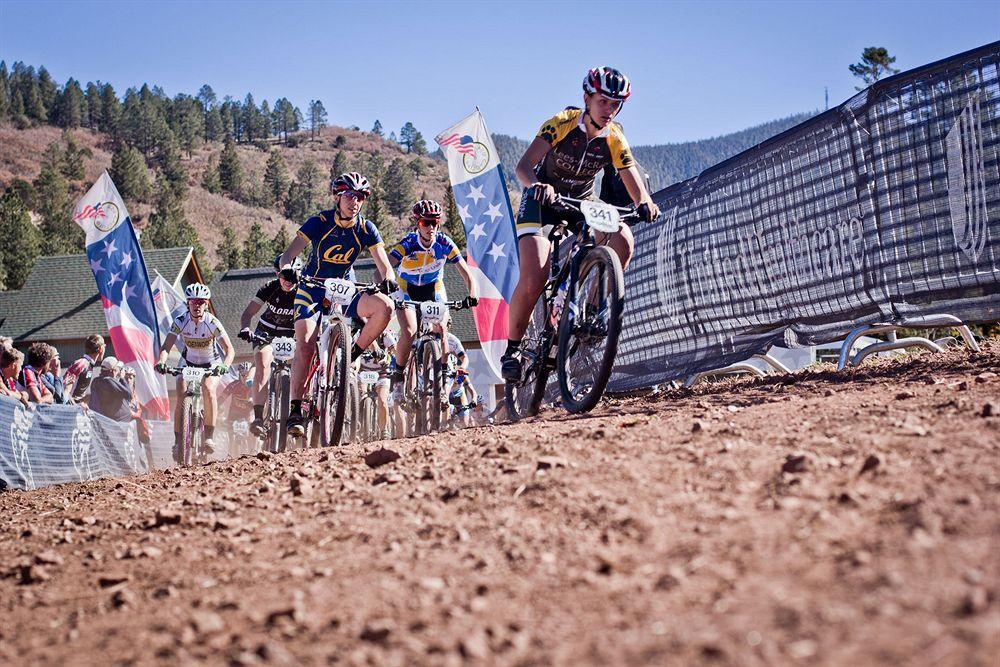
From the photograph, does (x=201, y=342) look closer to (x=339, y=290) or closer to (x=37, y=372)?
(x=37, y=372)

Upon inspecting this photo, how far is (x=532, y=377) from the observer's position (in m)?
7.10

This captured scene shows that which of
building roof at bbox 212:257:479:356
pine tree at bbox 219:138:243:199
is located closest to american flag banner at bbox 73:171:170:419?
building roof at bbox 212:257:479:356

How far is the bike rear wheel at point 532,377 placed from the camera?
6.57m

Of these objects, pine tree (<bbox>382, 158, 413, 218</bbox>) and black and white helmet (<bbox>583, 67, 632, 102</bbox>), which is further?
pine tree (<bbox>382, 158, 413, 218</bbox>)

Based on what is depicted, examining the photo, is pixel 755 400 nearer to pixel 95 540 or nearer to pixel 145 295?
pixel 95 540

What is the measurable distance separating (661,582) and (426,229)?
7.93 metres

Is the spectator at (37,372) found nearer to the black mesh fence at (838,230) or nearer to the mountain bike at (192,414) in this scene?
the mountain bike at (192,414)

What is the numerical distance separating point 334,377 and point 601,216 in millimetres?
3044

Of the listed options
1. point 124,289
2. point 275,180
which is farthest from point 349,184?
point 275,180

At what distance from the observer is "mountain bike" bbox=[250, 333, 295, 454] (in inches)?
362

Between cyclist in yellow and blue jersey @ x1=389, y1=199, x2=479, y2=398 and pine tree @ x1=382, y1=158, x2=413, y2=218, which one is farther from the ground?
pine tree @ x1=382, y1=158, x2=413, y2=218

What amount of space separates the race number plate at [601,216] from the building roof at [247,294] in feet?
144

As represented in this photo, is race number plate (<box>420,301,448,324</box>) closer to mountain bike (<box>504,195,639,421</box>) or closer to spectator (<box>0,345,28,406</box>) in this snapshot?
mountain bike (<box>504,195,639,421</box>)

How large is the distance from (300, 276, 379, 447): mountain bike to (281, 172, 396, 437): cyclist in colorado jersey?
0.08 m
